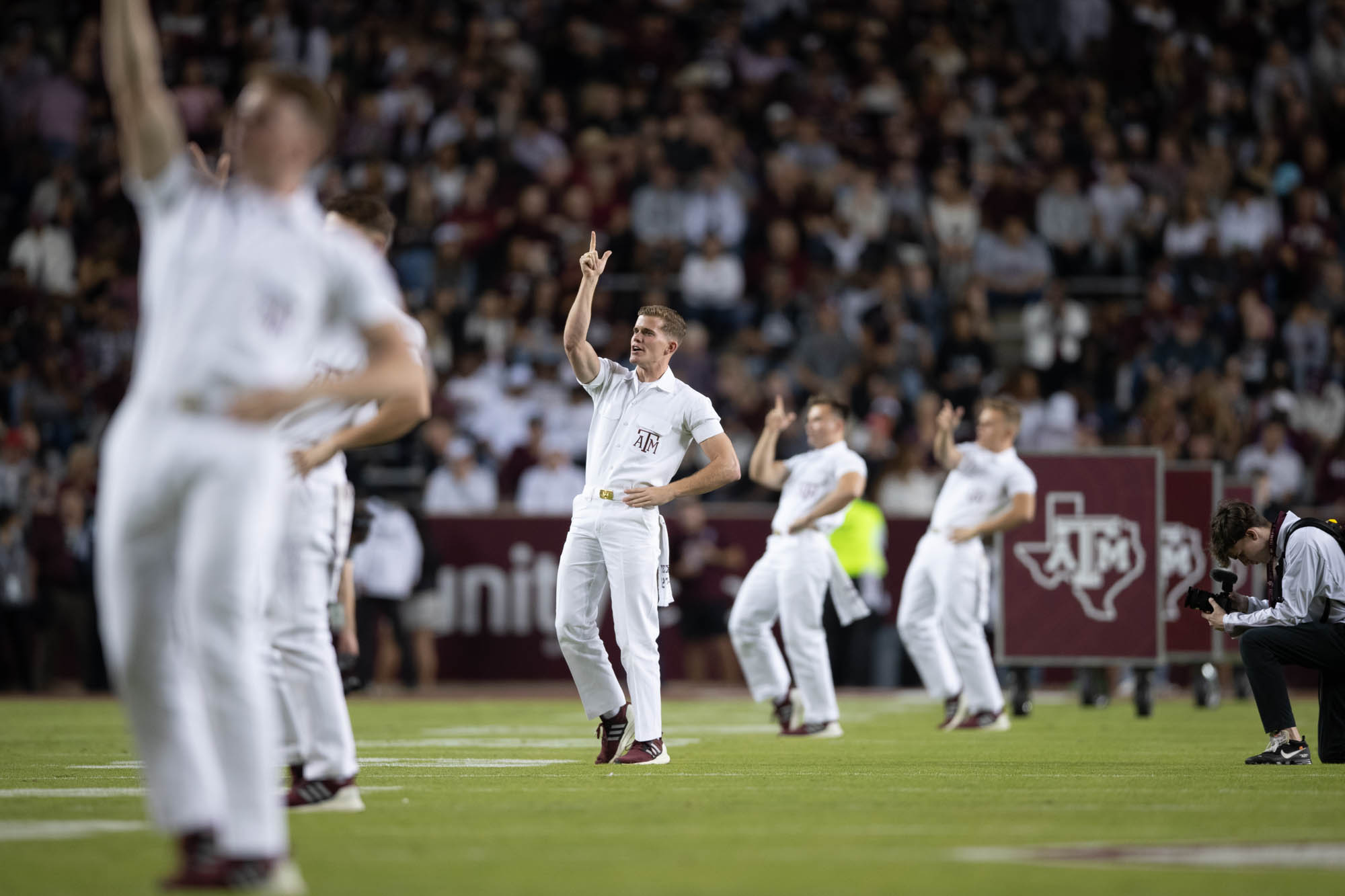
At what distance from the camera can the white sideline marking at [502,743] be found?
12.2 m

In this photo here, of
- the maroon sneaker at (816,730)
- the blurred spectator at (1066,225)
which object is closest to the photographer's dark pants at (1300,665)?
the maroon sneaker at (816,730)

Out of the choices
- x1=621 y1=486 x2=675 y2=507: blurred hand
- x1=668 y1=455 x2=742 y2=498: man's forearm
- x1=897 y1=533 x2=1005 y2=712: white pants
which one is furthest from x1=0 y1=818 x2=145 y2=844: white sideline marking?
x1=897 y1=533 x2=1005 y2=712: white pants

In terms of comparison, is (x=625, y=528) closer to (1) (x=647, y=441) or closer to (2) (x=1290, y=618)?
(1) (x=647, y=441)

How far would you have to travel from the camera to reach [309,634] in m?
7.40

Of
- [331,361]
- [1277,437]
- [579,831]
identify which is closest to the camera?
[579,831]

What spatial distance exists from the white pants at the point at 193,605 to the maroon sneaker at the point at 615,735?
5.50m

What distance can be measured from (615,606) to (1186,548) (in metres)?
9.52

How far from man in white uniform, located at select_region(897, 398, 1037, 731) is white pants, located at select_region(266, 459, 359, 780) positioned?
8.38 metres

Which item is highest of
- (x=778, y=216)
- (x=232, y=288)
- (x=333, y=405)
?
(x=778, y=216)

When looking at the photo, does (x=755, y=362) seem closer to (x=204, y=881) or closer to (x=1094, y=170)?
(x=1094, y=170)

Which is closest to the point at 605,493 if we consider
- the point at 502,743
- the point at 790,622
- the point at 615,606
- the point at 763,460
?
the point at 615,606

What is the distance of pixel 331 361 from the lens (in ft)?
25.9

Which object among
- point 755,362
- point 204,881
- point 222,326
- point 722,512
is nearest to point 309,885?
point 204,881

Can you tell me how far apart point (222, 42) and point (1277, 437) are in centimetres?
1548
